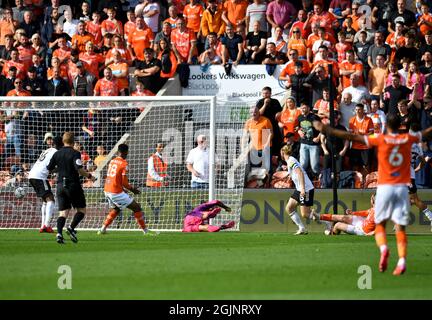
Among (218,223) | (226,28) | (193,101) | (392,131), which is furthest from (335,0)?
(392,131)

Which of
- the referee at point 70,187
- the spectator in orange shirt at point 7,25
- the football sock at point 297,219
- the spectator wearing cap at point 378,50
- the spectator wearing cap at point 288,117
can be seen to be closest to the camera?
the referee at point 70,187

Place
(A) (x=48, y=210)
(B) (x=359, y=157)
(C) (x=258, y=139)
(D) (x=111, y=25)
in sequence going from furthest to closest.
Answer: (D) (x=111, y=25), (C) (x=258, y=139), (B) (x=359, y=157), (A) (x=48, y=210)

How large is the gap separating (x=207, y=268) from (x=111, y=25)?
15139 mm

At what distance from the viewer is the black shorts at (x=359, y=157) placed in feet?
80.3

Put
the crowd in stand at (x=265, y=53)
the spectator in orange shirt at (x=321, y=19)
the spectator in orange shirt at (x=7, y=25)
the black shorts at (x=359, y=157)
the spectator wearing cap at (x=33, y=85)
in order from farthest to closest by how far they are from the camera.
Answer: the spectator in orange shirt at (x=7, y=25)
the spectator wearing cap at (x=33, y=85)
the spectator in orange shirt at (x=321, y=19)
the crowd in stand at (x=265, y=53)
the black shorts at (x=359, y=157)

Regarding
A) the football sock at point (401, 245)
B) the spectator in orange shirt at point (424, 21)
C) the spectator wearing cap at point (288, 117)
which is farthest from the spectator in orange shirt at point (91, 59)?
the football sock at point (401, 245)

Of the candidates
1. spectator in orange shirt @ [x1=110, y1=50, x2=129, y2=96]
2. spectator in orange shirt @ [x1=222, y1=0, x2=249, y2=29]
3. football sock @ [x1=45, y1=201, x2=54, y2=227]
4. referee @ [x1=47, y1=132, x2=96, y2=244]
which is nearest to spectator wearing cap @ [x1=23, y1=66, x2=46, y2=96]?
spectator in orange shirt @ [x1=110, y1=50, x2=129, y2=96]

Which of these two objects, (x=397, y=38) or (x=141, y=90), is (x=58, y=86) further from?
(x=397, y=38)

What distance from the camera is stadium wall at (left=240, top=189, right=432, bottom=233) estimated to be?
2381 cm

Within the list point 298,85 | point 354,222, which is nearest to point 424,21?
point 298,85

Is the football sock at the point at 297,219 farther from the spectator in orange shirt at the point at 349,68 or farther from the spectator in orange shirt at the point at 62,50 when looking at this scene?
the spectator in orange shirt at the point at 62,50

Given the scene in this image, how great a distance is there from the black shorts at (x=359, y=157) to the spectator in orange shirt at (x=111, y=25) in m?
7.91

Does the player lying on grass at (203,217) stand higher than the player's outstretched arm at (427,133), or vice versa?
the player's outstretched arm at (427,133)

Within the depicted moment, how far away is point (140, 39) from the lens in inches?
1102
